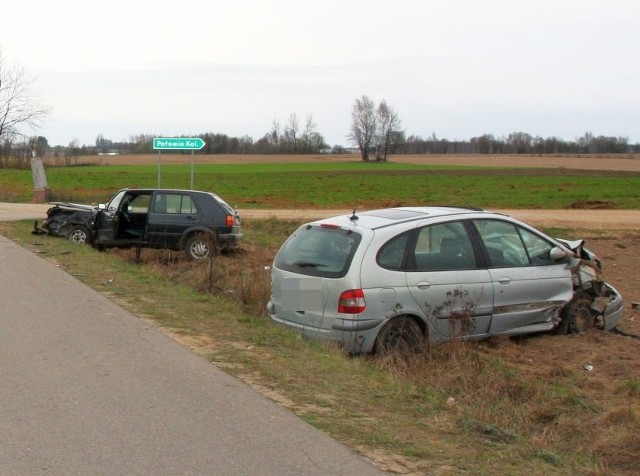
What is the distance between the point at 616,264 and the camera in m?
16.6

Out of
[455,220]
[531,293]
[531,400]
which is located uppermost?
[455,220]

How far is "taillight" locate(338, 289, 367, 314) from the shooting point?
7816mm

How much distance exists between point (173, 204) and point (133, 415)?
11.8m

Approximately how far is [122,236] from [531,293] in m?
10.3

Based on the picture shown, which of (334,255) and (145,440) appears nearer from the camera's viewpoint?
(145,440)

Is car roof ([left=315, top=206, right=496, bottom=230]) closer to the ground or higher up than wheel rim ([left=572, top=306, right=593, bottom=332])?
higher up

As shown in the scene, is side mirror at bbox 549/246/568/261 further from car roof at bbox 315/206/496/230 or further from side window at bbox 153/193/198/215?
side window at bbox 153/193/198/215

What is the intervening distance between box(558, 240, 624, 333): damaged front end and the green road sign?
14.9 m

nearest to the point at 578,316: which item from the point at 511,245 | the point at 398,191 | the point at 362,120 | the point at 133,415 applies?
the point at 511,245

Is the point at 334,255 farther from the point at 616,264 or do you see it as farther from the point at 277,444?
the point at 616,264

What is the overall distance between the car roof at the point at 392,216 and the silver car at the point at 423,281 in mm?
12

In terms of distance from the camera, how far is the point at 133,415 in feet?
18.4

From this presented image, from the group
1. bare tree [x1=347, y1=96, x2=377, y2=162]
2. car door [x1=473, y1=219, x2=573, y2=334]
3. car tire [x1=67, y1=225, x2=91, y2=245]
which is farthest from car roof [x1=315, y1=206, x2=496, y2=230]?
bare tree [x1=347, y1=96, x2=377, y2=162]

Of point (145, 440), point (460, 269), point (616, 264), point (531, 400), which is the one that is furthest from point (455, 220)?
point (616, 264)
